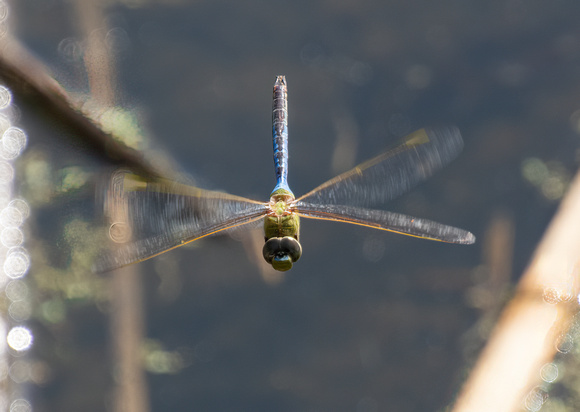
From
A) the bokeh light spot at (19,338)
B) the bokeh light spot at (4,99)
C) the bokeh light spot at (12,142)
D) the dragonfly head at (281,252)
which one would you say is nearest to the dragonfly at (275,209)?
the dragonfly head at (281,252)

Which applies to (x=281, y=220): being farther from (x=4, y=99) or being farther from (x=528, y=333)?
(x=4, y=99)


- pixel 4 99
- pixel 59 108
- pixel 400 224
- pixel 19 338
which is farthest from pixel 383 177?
pixel 4 99

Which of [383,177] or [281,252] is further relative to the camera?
[383,177]

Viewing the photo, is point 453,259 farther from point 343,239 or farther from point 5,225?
point 5,225

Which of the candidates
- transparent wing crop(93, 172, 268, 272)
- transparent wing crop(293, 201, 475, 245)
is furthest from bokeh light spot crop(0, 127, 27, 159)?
transparent wing crop(293, 201, 475, 245)

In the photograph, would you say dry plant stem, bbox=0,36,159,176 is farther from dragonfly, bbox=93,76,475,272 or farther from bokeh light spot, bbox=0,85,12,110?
bokeh light spot, bbox=0,85,12,110

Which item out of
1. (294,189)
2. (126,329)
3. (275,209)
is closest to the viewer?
(275,209)

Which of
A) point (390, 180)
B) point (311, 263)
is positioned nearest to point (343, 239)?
point (311, 263)

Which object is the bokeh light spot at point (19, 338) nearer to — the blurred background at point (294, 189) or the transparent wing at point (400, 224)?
the blurred background at point (294, 189)
